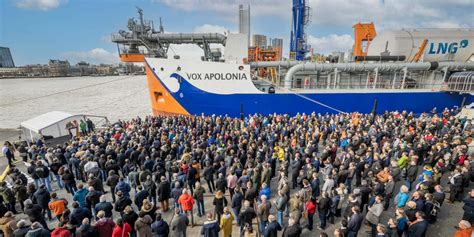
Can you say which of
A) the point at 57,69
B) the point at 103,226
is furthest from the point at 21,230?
the point at 57,69

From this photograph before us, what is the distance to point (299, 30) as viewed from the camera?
80.5ft

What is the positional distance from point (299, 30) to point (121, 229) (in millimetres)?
24284

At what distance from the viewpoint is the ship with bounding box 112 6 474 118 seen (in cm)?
1761

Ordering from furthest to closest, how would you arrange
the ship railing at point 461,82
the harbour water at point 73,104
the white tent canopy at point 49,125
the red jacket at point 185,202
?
the harbour water at point 73,104, the ship railing at point 461,82, the white tent canopy at point 49,125, the red jacket at point 185,202

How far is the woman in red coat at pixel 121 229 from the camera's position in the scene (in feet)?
16.0

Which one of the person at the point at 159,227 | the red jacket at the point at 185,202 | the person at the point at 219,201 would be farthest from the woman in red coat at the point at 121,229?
the person at the point at 219,201

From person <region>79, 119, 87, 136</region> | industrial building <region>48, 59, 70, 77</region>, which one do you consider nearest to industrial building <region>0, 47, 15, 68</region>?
industrial building <region>48, 59, 70, 77</region>

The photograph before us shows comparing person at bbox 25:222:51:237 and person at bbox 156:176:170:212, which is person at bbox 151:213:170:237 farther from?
person at bbox 25:222:51:237

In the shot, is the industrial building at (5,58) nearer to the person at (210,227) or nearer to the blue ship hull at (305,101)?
the blue ship hull at (305,101)

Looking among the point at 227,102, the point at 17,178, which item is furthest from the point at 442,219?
the point at 227,102

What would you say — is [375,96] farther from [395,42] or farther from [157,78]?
[157,78]

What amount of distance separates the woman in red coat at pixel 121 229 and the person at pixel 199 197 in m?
1.88

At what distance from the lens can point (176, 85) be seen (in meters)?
18.2

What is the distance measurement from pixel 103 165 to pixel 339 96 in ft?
51.8
